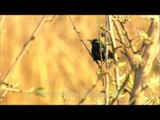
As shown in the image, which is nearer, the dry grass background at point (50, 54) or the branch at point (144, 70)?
the branch at point (144, 70)

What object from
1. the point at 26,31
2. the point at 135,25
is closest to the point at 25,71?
the point at 26,31

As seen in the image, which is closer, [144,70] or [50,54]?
[144,70]

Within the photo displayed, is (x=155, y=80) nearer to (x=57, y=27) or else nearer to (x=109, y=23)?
(x=109, y=23)

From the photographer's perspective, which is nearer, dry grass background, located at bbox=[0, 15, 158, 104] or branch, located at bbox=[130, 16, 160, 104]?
branch, located at bbox=[130, 16, 160, 104]

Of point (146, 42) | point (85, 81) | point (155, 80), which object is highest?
point (146, 42)

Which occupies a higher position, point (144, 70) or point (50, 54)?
point (144, 70)

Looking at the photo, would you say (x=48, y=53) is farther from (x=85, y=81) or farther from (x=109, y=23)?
(x=109, y=23)

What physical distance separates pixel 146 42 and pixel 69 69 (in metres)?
4.11
